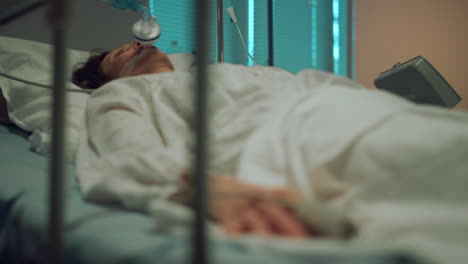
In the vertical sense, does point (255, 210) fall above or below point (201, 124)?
below

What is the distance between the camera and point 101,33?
2062mm

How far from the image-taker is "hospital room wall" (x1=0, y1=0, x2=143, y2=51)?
1.83m

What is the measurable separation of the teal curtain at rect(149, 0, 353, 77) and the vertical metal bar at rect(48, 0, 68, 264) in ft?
9.13

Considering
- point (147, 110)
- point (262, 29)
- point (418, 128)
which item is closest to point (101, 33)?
point (147, 110)

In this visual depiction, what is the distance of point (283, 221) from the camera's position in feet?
1.44

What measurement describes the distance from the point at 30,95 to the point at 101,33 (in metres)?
0.80

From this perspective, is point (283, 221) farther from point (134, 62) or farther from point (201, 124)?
point (134, 62)

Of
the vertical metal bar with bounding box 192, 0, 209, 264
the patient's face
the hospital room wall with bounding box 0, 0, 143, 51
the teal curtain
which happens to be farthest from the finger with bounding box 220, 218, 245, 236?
the teal curtain

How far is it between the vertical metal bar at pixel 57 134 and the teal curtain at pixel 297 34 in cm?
278

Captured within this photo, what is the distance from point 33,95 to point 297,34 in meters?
2.52

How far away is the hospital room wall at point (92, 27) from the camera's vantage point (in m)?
1.83

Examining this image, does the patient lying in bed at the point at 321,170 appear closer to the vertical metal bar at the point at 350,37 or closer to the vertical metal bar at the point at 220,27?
the vertical metal bar at the point at 220,27

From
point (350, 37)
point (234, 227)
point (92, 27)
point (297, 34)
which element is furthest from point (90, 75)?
point (350, 37)

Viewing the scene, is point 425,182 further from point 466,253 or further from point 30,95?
point 30,95
